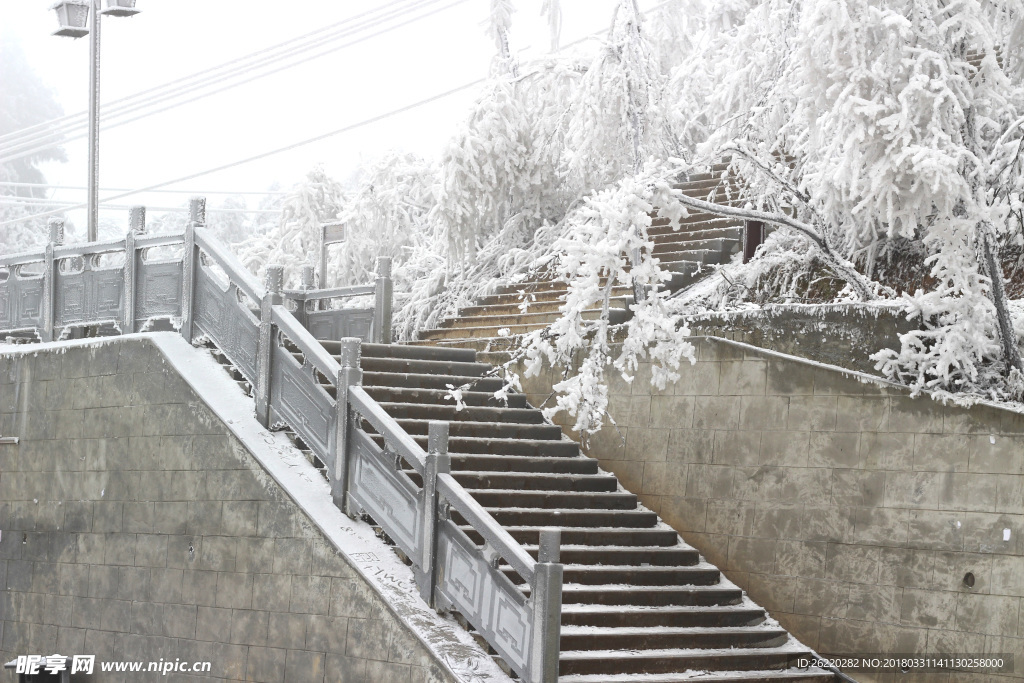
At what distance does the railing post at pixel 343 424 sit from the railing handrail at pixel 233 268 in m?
1.31

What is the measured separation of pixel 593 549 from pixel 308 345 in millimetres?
2860

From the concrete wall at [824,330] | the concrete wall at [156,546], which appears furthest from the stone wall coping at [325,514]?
the concrete wall at [824,330]

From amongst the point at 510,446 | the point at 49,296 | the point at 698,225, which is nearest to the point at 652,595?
the point at 510,446

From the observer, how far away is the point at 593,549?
952 cm

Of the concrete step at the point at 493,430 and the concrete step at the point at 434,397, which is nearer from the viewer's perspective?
the concrete step at the point at 493,430

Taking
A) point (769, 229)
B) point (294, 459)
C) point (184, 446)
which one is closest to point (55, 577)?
point (184, 446)

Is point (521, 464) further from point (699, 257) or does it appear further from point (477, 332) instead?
point (699, 257)

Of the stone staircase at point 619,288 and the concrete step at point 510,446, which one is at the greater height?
the stone staircase at point 619,288

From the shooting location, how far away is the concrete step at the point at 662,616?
8.71m

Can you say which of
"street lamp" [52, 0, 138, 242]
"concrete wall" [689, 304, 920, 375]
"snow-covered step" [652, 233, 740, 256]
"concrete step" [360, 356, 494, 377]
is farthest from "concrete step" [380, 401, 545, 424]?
"street lamp" [52, 0, 138, 242]

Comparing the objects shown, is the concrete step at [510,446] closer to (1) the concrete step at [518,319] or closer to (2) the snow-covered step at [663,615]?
(1) the concrete step at [518,319]

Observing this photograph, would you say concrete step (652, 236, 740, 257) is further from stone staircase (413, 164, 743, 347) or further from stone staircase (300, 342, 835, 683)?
stone staircase (300, 342, 835, 683)

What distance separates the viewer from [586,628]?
28.3 feet

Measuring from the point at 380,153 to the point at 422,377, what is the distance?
8714mm
